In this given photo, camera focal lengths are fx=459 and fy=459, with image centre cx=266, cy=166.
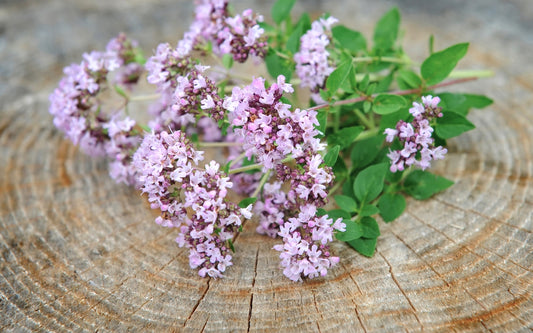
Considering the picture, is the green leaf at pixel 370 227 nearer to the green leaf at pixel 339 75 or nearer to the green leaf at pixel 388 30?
the green leaf at pixel 339 75

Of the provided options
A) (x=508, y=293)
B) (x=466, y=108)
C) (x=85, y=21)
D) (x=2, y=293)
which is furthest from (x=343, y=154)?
(x=85, y=21)

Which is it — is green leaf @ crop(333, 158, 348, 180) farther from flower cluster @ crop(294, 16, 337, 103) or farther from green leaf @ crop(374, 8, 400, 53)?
green leaf @ crop(374, 8, 400, 53)

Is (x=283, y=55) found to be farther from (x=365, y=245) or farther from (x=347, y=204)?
(x=365, y=245)

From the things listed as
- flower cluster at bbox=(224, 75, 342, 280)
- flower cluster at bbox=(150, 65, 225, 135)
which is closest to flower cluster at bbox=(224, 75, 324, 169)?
flower cluster at bbox=(224, 75, 342, 280)

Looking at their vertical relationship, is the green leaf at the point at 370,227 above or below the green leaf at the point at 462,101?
below

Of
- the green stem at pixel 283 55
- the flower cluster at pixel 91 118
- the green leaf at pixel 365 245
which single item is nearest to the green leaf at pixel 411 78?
the green stem at pixel 283 55

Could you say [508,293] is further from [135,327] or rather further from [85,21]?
[85,21]

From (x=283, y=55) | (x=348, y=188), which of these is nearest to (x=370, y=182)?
(x=348, y=188)
